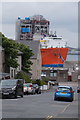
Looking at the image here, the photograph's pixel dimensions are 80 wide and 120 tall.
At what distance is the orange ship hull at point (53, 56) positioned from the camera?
114 metres

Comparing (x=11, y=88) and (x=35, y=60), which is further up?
(x=35, y=60)

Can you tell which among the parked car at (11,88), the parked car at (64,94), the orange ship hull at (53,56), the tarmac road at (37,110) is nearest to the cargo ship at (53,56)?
the orange ship hull at (53,56)

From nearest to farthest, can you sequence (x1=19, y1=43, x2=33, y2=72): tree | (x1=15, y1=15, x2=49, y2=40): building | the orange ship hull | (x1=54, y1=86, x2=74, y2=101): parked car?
1. (x1=54, y1=86, x2=74, y2=101): parked car
2. (x1=19, y1=43, x2=33, y2=72): tree
3. the orange ship hull
4. (x1=15, y1=15, x2=49, y2=40): building

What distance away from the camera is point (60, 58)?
116 metres

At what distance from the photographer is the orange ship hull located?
374 feet

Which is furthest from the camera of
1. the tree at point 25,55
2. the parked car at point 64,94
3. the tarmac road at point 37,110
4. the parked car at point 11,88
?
the tree at point 25,55

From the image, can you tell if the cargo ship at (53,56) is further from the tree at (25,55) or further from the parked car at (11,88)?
the parked car at (11,88)

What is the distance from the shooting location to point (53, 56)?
11606 centimetres

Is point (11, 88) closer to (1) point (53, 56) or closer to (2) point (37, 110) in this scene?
(2) point (37, 110)

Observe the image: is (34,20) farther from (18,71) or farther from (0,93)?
(0,93)

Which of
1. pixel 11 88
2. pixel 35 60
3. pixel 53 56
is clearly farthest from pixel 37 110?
pixel 53 56

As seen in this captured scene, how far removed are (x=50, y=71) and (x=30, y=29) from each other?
68.6 m

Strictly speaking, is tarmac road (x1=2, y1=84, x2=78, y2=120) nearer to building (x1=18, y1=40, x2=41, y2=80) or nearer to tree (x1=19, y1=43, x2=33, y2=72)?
tree (x1=19, y1=43, x2=33, y2=72)

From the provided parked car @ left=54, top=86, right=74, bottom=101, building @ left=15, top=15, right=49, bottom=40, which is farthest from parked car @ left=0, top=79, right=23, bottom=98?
building @ left=15, top=15, right=49, bottom=40
